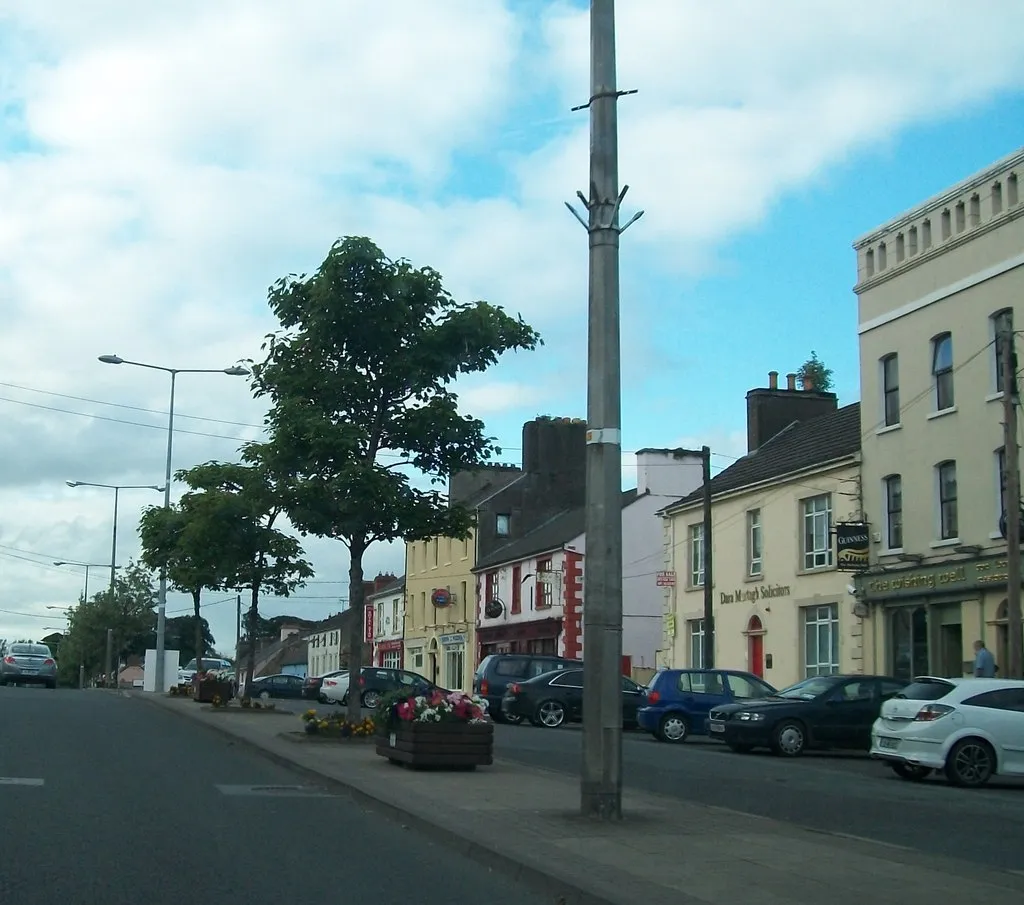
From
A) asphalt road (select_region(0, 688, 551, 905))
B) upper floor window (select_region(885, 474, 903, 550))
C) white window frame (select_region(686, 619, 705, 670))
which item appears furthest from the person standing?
white window frame (select_region(686, 619, 705, 670))

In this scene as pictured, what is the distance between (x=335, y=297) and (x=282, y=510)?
3460 mm

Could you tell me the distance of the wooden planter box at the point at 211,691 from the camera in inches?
1329

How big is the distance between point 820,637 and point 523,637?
77.2 ft

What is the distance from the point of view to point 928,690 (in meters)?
19.2

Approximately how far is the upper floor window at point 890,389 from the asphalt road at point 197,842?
68.7 feet

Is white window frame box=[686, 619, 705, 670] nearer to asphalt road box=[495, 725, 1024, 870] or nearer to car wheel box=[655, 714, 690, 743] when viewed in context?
car wheel box=[655, 714, 690, 743]

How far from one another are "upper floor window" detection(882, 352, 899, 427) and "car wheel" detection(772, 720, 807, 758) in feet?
39.5

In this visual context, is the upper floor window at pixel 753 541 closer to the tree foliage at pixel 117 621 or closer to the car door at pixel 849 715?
the car door at pixel 849 715

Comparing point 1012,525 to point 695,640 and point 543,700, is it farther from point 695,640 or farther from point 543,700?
point 695,640

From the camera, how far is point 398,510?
2109 cm

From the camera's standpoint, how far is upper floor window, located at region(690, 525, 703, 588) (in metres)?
42.6

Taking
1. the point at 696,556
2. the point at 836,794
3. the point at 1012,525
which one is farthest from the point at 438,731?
the point at 696,556

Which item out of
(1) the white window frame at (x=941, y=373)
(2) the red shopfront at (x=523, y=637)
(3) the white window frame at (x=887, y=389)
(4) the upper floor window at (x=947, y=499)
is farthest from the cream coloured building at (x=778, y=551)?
(2) the red shopfront at (x=523, y=637)

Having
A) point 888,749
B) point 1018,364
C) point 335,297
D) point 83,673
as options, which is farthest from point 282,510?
point 83,673
